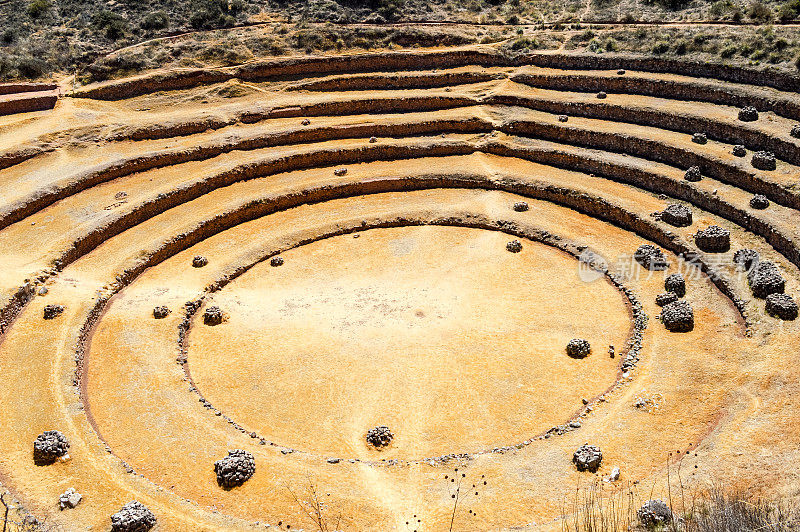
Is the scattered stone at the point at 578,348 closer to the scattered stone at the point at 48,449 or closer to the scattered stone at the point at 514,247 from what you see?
the scattered stone at the point at 514,247

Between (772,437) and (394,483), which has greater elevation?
(772,437)

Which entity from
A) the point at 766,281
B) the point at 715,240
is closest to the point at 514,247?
the point at 715,240

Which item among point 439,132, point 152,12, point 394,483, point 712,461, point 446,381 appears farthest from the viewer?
point 152,12

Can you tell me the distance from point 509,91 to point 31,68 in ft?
142

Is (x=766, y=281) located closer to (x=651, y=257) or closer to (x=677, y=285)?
(x=677, y=285)

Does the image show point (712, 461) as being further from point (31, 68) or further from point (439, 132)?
point (31, 68)

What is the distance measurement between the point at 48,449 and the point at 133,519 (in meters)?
5.65

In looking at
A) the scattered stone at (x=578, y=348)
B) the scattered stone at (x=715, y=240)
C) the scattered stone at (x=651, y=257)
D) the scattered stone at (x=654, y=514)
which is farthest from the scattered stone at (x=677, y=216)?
the scattered stone at (x=654, y=514)

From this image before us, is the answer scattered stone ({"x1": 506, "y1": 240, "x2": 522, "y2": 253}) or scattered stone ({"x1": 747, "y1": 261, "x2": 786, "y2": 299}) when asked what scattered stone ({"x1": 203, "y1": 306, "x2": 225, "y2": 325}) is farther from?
scattered stone ({"x1": 747, "y1": 261, "x2": 786, "y2": 299})

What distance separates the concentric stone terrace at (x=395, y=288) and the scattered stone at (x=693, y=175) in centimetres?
16

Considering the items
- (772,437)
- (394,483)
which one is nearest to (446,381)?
(394,483)

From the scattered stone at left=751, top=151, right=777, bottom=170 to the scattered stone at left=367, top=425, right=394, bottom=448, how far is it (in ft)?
101

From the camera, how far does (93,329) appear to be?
31875mm

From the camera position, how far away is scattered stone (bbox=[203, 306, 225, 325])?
3356 centimetres
